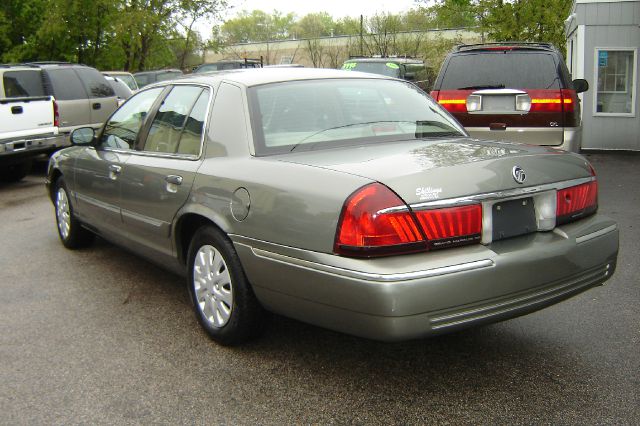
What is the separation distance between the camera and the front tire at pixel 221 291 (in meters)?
3.79

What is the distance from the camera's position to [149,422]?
321cm

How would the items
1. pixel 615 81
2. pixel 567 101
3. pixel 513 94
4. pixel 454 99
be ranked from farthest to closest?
pixel 615 81 → pixel 454 99 → pixel 513 94 → pixel 567 101

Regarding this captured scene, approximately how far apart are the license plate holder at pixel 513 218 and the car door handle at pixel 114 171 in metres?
2.92

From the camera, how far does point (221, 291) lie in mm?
3971

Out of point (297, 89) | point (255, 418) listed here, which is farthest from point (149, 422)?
point (297, 89)

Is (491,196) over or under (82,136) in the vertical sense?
under

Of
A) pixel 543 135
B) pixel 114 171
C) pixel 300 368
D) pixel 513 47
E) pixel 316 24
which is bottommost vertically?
pixel 300 368

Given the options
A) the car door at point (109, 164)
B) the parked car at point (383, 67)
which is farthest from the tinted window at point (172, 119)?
the parked car at point (383, 67)

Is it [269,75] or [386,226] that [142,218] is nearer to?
[269,75]

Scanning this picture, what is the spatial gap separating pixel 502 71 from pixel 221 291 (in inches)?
206

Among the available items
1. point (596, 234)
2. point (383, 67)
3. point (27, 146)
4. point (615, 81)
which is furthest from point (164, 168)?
point (383, 67)

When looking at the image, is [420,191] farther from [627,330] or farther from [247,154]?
[627,330]

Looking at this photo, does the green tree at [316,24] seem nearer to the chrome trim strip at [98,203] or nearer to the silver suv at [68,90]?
the silver suv at [68,90]

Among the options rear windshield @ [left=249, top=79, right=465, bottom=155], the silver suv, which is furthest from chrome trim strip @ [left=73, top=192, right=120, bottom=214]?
the silver suv
